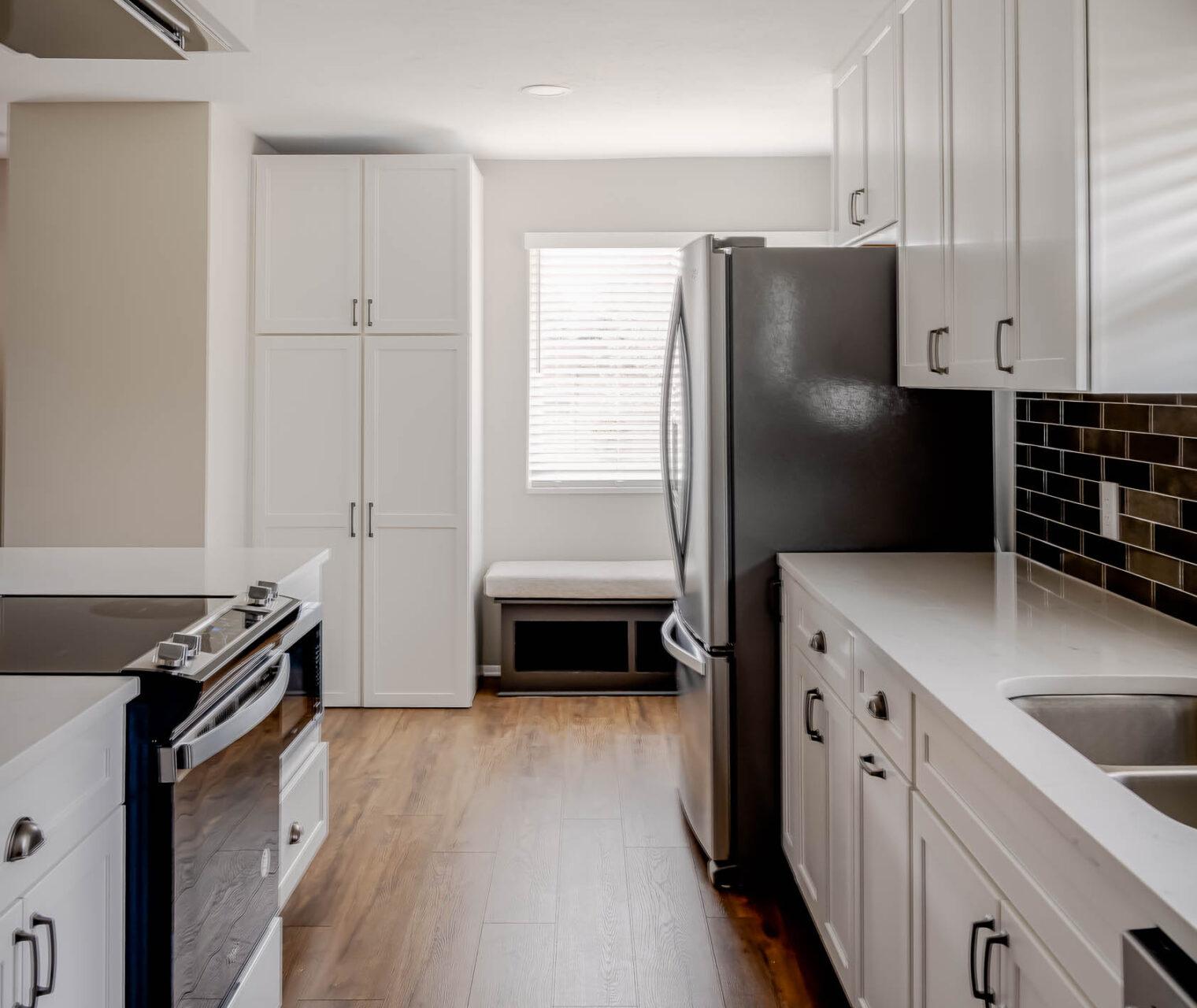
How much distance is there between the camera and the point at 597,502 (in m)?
4.98

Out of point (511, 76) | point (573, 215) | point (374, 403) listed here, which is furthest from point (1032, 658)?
point (573, 215)

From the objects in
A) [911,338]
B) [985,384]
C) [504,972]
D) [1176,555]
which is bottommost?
[504,972]

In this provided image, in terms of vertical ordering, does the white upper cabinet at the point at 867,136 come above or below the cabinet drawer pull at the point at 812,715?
above

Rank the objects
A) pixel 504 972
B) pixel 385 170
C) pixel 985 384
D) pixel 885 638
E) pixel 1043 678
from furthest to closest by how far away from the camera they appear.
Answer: pixel 385 170 < pixel 504 972 < pixel 985 384 < pixel 885 638 < pixel 1043 678

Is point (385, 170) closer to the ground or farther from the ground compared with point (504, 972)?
farther from the ground

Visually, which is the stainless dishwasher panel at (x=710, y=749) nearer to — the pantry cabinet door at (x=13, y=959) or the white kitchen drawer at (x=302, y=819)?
the white kitchen drawer at (x=302, y=819)

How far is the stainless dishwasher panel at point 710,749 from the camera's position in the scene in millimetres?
2814

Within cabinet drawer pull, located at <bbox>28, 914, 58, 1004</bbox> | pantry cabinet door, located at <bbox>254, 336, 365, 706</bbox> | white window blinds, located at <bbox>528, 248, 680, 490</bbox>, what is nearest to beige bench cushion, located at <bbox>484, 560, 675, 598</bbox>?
white window blinds, located at <bbox>528, 248, 680, 490</bbox>

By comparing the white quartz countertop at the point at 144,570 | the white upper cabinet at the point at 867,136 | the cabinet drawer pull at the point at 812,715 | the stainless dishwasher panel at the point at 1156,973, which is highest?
the white upper cabinet at the point at 867,136

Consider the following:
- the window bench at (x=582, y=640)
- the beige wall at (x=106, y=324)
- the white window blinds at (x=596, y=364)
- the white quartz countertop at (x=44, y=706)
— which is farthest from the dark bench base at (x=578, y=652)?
the white quartz countertop at (x=44, y=706)

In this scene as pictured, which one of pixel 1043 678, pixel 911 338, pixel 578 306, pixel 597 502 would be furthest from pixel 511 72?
pixel 1043 678

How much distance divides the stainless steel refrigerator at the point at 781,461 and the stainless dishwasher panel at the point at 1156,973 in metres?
1.89

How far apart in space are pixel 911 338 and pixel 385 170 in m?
2.61

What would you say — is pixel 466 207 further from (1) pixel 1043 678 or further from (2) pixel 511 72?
(1) pixel 1043 678
